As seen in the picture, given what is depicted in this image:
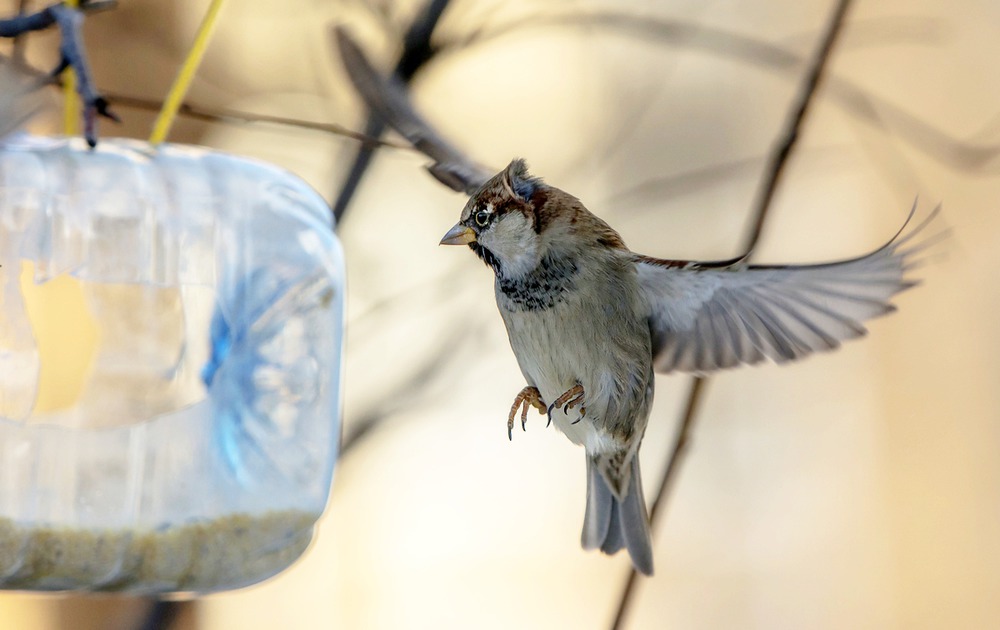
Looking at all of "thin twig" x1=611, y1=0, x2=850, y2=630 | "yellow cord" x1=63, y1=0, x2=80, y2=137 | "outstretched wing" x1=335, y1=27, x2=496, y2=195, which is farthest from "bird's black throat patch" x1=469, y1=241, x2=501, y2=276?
"yellow cord" x1=63, y1=0, x2=80, y2=137

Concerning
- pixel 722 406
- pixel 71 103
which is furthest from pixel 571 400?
pixel 722 406

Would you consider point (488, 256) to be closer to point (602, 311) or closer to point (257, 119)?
point (602, 311)

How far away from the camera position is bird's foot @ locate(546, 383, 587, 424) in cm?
124

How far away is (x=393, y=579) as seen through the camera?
291 cm

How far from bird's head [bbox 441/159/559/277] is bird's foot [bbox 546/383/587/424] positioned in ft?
0.51

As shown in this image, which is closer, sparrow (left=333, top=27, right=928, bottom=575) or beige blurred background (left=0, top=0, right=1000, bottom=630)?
sparrow (left=333, top=27, right=928, bottom=575)

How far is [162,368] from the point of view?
115 centimetres

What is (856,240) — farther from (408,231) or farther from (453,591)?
(453,591)

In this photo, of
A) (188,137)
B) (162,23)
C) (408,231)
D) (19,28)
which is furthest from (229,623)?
(19,28)

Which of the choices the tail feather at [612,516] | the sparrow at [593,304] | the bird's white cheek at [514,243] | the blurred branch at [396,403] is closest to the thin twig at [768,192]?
the sparrow at [593,304]

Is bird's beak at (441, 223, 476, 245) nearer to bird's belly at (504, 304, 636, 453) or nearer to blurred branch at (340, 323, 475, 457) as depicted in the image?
bird's belly at (504, 304, 636, 453)

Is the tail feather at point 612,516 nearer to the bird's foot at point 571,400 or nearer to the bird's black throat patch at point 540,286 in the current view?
the bird's foot at point 571,400

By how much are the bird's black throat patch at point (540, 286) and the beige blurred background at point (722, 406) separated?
1394 mm

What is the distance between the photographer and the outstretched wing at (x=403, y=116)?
132 centimetres
